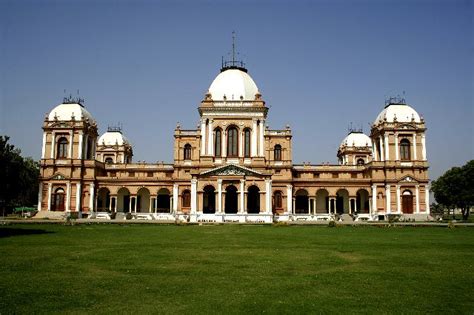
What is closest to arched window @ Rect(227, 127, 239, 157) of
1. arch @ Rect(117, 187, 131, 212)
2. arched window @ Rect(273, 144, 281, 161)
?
arched window @ Rect(273, 144, 281, 161)

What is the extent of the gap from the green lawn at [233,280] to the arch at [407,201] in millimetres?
48647

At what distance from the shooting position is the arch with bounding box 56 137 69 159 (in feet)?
226

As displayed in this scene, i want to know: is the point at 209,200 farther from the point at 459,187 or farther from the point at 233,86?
the point at 459,187

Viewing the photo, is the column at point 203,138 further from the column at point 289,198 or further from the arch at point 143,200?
the column at point 289,198

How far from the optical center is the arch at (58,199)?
219ft

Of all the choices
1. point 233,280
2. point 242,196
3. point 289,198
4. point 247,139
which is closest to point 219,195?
point 242,196

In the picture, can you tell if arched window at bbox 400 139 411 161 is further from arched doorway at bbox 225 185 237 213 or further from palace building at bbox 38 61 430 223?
arched doorway at bbox 225 185 237 213

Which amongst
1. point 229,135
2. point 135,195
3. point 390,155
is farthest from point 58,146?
point 390,155

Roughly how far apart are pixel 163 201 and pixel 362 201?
33.1 meters

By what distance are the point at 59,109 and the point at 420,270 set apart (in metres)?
67.6

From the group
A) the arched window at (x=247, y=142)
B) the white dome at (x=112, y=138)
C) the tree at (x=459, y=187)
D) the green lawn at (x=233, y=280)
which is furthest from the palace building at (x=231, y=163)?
the green lawn at (x=233, y=280)

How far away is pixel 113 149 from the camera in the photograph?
294 ft

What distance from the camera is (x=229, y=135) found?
67.1 meters

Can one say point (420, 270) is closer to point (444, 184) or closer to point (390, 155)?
point (390, 155)
